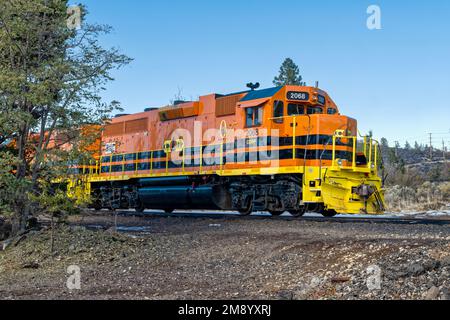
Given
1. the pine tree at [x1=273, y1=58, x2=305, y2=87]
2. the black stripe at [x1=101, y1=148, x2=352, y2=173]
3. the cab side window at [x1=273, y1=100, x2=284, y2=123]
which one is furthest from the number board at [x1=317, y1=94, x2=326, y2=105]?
the pine tree at [x1=273, y1=58, x2=305, y2=87]

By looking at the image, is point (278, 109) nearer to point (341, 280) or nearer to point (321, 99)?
point (321, 99)

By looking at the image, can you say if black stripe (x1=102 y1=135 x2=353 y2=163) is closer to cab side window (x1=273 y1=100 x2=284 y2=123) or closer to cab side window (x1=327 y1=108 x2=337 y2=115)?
cab side window (x1=273 y1=100 x2=284 y2=123)

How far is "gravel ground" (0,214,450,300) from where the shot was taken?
22.9 ft

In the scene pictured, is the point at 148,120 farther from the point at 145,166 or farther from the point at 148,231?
the point at 148,231

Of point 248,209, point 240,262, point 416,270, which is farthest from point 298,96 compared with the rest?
point 416,270

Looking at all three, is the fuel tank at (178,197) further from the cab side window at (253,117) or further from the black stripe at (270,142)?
the cab side window at (253,117)

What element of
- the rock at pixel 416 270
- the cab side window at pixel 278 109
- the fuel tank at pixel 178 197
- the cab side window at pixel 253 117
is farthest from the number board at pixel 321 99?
the rock at pixel 416 270

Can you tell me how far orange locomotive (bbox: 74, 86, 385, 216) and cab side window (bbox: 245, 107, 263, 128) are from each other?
32 mm

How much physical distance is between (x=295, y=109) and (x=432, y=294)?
11.7 m

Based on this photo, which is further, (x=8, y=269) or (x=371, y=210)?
(x=371, y=210)
